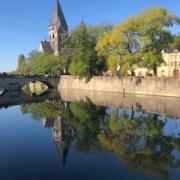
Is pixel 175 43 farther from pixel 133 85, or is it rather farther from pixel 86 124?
pixel 86 124

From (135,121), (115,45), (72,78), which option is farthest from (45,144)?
(72,78)

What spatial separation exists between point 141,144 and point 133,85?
37373mm

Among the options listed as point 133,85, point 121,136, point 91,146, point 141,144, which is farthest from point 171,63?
point 91,146

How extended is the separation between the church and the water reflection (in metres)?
90.2

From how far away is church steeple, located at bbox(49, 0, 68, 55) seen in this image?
132 m

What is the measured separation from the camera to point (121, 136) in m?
27.7

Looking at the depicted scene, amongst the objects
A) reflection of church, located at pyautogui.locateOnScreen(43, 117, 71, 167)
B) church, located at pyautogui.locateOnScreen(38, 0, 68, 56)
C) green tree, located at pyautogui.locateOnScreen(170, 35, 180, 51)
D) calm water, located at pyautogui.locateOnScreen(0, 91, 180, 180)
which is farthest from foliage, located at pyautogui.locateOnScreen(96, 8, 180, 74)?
church, located at pyautogui.locateOnScreen(38, 0, 68, 56)

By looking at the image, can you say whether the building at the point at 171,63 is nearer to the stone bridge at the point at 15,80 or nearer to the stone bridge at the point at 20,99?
the stone bridge at the point at 15,80

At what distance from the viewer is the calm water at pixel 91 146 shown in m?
19.3

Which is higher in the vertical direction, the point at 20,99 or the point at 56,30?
the point at 56,30

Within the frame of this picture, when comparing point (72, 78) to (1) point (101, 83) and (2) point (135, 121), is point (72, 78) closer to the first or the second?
(1) point (101, 83)

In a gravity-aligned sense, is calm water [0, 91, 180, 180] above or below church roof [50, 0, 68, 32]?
below

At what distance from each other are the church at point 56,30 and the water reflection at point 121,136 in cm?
9020

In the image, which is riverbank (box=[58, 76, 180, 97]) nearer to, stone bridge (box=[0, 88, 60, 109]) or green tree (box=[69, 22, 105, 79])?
green tree (box=[69, 22, 105, 79])
